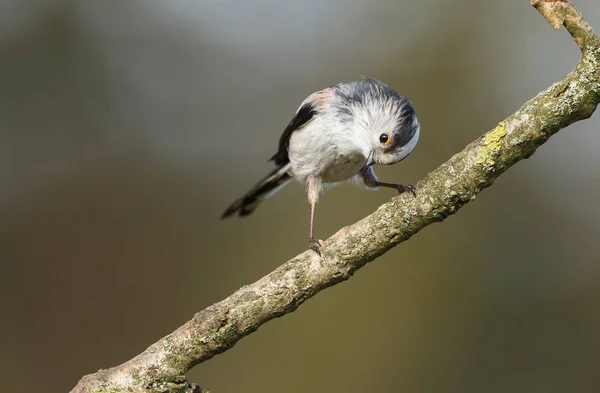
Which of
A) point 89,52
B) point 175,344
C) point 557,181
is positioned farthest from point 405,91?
point 175,344

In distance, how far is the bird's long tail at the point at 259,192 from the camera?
508cm

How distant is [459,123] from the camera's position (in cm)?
686

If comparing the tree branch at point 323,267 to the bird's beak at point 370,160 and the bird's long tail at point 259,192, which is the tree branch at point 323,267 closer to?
the bird's beak at point 370,160

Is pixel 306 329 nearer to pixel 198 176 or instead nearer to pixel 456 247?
pixel 456 247

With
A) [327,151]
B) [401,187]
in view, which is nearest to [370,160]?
[401,187]

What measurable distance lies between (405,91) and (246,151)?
2.24 meters

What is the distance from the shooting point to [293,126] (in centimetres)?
480

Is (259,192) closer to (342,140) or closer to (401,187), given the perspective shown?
(342,140)

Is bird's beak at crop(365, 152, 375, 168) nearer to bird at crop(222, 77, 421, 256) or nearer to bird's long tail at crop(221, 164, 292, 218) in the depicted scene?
bird at crop(222, 77, 421, 256)

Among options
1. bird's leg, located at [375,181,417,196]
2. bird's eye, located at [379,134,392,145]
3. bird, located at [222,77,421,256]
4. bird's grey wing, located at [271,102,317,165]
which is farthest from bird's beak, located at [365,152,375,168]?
bird's grey wing, located at [271,102,317,165]

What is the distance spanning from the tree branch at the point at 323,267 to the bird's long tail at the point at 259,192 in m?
2.53

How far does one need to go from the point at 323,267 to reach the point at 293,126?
243 cm

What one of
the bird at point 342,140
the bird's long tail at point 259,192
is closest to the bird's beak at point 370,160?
the bird at point 342,140

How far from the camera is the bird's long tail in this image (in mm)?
5082
